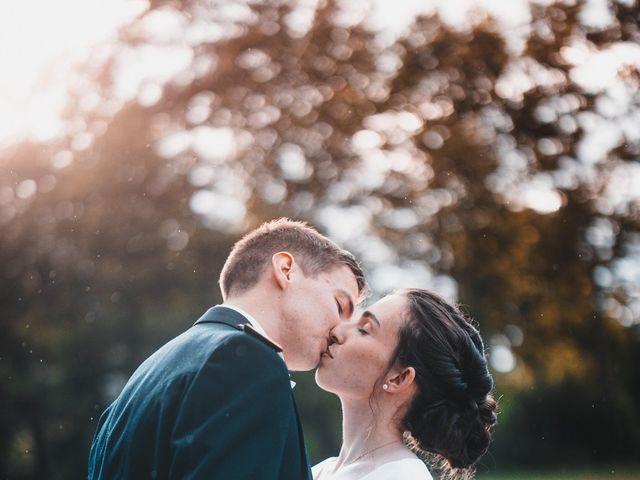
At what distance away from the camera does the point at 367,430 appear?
3.37 m

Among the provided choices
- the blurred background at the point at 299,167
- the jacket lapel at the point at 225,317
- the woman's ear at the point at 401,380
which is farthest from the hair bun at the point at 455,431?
the blurred background at the point at 299,167

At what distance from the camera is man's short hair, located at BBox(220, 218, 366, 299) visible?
282 centimetres

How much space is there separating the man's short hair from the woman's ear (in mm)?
390

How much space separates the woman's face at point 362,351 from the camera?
321 cm

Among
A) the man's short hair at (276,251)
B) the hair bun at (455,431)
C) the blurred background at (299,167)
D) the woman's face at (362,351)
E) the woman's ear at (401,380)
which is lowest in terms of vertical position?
the blurred background at (299,167)

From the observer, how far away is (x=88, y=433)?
11.6 metres

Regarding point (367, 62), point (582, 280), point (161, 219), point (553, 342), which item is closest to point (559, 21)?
point (367, 62)

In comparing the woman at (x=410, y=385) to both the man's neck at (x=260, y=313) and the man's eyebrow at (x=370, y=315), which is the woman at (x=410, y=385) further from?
the man's neck at (x=260, y=313)

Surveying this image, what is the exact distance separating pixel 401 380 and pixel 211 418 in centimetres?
136

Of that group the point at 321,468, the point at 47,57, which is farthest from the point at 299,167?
the point at 321,468

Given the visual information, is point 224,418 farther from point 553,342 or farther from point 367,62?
point 553,342

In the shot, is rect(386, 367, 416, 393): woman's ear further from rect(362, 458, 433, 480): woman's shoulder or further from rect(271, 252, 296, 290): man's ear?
rect(271, 252, 296, 290): man's ear

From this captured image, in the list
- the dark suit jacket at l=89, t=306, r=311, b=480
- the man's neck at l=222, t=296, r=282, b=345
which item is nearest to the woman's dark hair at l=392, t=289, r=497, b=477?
the man's neck at l=222, t=296, r=282, b=345

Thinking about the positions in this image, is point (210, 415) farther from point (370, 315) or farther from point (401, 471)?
point (370, 315)
